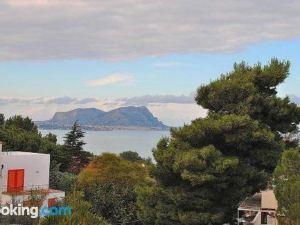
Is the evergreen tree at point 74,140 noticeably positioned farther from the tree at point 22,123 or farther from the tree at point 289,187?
the tree at point 289,187

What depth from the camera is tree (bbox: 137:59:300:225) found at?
2110cm

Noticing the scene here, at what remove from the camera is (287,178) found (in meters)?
17.2

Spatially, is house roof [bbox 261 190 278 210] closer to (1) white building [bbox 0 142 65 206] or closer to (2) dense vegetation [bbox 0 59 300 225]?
(2) dense vegetation [bbox 0 59 300 225]

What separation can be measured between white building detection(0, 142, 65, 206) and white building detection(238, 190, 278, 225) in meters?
11.3

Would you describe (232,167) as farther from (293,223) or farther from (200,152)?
(293,223)

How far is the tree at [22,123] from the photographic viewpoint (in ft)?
185

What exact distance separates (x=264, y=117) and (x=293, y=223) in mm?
8254

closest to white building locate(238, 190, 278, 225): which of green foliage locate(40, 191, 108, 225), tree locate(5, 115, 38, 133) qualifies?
green foliage locate(40, 191, 108, 225)

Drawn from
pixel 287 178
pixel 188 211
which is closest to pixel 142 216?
pixel 188 211

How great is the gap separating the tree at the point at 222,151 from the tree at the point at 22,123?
3530 centimetres

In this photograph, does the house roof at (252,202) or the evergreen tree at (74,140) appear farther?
the evergreen tree at (74,140)

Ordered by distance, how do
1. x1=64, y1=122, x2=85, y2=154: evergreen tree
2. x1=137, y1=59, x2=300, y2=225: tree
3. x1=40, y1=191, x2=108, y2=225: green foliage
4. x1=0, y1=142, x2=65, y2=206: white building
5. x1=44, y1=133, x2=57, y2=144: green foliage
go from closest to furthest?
x1=40, y1=191, x2=108, y2=225: green foliage
x1=137, y1=59, x2=300, y2=225: tree
x1=0, y1=142, x2=65, y2=206: white building
x1=44, y1=133, x2=57, y2=144: green foliage
x1=64, y1=122, x2=85, y2=154: evergreen tree

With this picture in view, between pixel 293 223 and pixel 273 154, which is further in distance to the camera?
pixel 273 154

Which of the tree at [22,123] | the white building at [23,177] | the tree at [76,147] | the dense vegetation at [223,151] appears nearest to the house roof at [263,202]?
the dense vegetation at [223,151]
